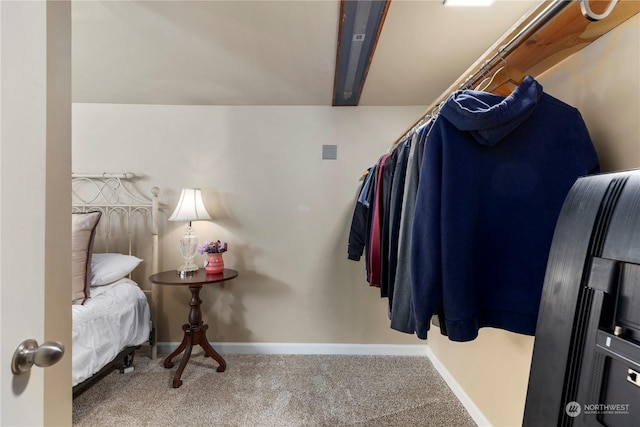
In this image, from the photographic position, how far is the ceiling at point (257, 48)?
1389mm

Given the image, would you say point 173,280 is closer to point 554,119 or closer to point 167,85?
point 167,85

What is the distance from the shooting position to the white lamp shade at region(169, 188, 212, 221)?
2273 mm

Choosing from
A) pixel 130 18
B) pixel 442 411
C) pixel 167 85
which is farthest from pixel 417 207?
pixel 167 85

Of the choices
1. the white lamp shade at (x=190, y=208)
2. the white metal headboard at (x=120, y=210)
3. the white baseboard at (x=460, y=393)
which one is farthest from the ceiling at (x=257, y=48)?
the white baseboard at (x=460, y=393)

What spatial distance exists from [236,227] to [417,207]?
1947 millimetres

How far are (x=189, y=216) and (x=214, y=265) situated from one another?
442mm

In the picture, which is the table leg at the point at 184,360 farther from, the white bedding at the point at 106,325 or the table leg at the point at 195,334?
the white bedding at the point at 106,325

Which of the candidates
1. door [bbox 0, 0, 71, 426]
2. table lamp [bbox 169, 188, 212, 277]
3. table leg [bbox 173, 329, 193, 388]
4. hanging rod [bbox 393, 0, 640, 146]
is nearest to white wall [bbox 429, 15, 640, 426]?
hanging rod [bbox 393, 0, 640, 146]

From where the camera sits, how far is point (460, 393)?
6.13ft

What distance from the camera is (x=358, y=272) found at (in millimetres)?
2545

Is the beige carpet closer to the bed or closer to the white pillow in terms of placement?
the bed

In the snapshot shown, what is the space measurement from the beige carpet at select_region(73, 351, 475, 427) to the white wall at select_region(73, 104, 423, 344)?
0.32 metres

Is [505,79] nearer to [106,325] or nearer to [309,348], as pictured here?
[309,348]

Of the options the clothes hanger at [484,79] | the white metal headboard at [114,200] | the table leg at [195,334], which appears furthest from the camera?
the white metal headboard at [114,200]
